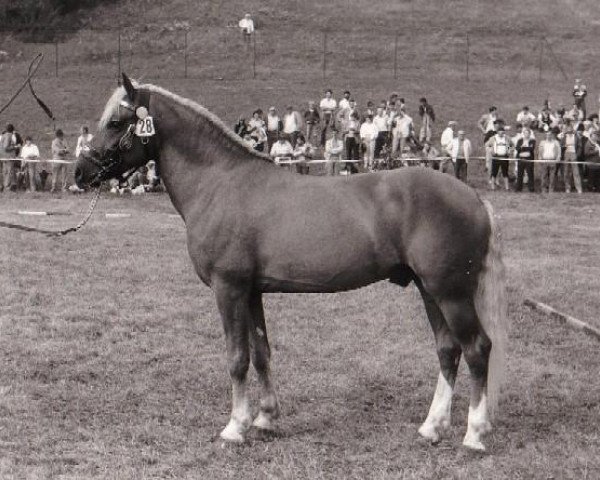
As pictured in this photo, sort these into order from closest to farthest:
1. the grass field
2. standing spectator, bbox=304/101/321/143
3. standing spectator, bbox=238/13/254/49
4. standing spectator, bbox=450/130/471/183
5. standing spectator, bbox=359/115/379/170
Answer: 1. the grass field
2. standing spectator, bbox=450/130/471/183
3. standing spectator, bbox=359/115/379/170
4. standing spectator, bbox=304/101/321/143
5. standing spectator, bbox=238/13/254/49

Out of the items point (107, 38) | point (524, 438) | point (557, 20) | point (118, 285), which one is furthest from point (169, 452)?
point (557, 20)

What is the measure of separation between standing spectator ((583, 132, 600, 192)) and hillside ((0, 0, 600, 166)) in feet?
25.7

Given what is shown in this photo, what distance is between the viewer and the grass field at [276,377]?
707 cm

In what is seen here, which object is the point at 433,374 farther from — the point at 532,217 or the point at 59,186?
the point at 59,186

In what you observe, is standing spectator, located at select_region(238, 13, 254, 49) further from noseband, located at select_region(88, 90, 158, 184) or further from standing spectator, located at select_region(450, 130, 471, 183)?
noseband, located at select_region(88, 90, 158, 184)

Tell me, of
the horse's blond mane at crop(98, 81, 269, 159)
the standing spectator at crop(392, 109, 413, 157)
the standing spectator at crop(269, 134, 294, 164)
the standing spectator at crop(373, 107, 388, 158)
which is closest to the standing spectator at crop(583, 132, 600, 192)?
the standing spectator at crop(392, 109, 413, 157)

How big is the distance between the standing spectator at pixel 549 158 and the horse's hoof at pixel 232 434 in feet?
65.5

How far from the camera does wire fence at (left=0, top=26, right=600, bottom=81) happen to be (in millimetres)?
44375

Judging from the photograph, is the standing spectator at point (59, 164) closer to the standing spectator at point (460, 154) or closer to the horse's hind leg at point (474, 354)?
the standing spectator at point (460, 154)

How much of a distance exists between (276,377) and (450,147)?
19.1m

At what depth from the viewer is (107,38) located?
49906 mm

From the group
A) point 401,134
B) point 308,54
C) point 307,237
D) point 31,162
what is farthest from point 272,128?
point 307,237

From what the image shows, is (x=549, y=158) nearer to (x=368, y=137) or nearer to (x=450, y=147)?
(x=450, y=147)

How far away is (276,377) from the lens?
916 centimetres
